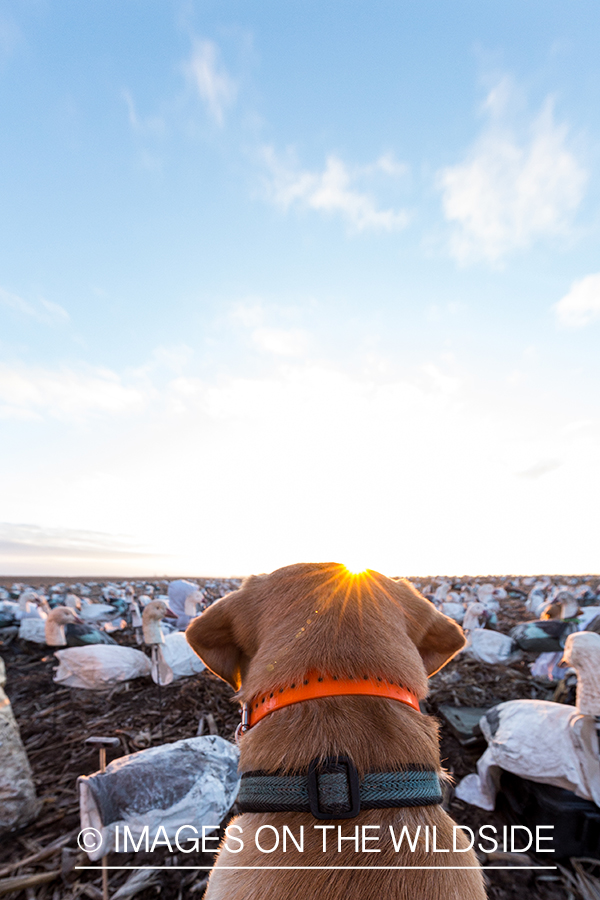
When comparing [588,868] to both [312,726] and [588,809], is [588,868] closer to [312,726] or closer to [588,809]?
[588,809]

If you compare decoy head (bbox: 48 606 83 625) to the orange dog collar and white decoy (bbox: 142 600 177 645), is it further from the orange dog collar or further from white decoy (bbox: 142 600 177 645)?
the orange dog collar

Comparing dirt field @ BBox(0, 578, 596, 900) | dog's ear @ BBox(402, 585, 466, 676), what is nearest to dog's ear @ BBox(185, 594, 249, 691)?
dog's ear @ BBox(402, 585, 466, 676)

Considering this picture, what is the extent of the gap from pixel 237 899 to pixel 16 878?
415cm

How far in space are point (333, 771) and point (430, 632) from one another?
102cm

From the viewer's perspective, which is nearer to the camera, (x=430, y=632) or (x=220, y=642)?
(x=220, y=642)

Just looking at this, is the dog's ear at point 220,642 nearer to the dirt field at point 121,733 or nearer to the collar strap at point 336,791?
the collar strap at point 336,791

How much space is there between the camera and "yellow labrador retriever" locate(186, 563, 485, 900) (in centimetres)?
131

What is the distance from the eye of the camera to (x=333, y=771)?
137 cm

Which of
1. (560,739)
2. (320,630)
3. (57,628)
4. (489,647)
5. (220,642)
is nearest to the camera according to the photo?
(320,630)

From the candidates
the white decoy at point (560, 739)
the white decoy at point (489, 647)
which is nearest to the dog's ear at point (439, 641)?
the white decoy at point (560, 739)

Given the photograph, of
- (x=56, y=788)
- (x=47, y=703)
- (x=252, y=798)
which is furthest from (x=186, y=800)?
(x=47, y=703)

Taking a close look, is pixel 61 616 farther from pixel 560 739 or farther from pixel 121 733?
pixel 560 739

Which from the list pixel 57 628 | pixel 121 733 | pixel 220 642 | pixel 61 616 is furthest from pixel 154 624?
pixel 220 642

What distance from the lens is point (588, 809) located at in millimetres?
3832
